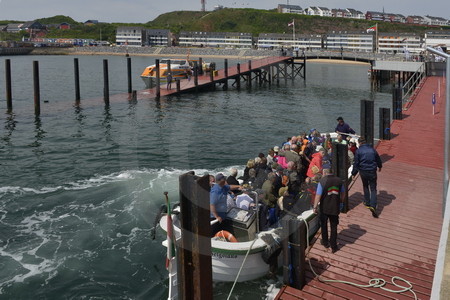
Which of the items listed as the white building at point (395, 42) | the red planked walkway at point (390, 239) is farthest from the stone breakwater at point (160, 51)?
the red planked walkway at point (390, 239)

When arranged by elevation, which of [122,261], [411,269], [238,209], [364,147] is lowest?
[122,261]

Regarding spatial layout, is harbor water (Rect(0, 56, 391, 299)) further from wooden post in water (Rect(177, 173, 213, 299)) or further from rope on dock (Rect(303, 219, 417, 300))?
wooden post in water (Rect(177, 173, 213, 299))

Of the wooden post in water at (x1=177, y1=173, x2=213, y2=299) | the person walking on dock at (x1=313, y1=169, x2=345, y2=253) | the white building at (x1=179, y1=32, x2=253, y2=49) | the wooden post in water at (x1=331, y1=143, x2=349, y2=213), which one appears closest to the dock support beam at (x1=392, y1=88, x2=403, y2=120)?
the wooden post in water at (x1=331, y1=143, x2=349, y2=213)

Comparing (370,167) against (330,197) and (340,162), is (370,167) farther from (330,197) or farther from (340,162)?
(330,197)

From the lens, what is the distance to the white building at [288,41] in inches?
7249

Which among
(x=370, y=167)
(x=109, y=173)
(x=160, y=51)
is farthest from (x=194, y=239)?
(x=160, y=51)

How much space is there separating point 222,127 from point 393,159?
46.0 feet

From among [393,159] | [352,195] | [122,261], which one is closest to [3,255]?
[122,261]

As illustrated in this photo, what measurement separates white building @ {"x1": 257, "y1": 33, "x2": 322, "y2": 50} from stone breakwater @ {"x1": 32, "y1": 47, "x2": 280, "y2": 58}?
33821 millimetres

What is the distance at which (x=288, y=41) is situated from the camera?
618ft

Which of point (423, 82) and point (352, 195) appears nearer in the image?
point (352, 195)

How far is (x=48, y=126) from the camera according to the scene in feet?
86.2

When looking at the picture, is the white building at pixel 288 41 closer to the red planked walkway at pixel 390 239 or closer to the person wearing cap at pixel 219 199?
the red planked walkway at pixel 390 239

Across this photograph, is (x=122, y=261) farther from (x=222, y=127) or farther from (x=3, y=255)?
(x=222, y=127)
